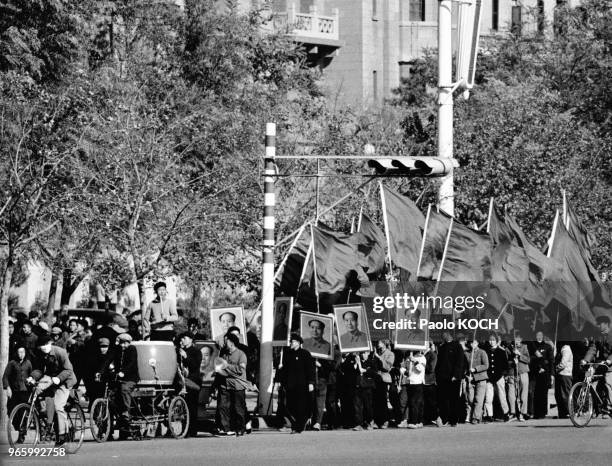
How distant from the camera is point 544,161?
33.7 meters

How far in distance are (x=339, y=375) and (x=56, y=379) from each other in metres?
6.15

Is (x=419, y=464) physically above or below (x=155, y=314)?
below

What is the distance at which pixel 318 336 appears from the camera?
912 inches

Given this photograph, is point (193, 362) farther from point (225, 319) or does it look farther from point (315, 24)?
point (315, 24)

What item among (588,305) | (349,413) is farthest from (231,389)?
(588,305)

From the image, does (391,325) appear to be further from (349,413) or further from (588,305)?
(588,305)

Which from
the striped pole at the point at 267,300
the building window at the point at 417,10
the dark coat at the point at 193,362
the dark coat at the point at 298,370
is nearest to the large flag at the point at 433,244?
the striped pole at the point at 267,300

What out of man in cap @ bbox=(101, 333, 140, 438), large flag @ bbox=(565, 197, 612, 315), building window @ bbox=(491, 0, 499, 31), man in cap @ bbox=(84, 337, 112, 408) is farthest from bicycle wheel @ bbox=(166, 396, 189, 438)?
building window @ bbox=(491, 0, 499, 31)

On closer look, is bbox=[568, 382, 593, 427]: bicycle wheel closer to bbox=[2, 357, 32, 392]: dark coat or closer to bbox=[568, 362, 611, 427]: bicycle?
bbox=[568, 362, 611, 427]: bicycle

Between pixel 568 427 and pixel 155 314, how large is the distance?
7216mm

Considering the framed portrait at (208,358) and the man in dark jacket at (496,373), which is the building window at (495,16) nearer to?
the man in dark jacket at (496,373)

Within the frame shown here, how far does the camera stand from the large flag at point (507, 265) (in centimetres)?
2597

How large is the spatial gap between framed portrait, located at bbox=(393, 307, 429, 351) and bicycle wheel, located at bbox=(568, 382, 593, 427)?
2.56m

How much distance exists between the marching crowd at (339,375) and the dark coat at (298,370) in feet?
0.07
